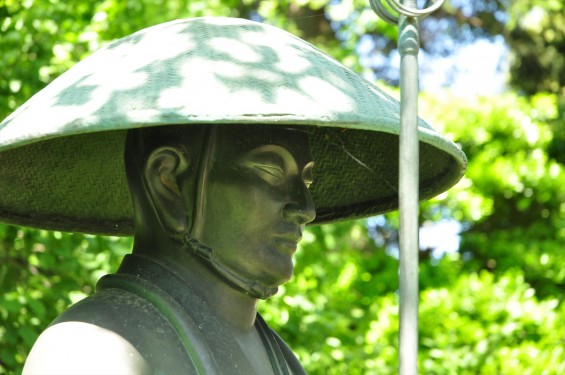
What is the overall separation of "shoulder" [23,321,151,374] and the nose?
58 centimetres

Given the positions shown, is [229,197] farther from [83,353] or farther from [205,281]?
[83,353]

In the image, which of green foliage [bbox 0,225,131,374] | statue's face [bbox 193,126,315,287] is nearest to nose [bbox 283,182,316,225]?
statue's face [bbox 193,126,315,287]

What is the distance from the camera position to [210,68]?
2971 mm

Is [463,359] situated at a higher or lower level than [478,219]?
lower

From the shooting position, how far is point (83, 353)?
2865mm

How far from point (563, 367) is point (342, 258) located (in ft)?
6.21

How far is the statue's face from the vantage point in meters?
3.22

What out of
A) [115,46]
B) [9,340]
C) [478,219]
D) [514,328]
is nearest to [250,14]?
[478,219]

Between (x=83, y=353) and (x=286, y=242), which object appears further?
(x=286, y=242)

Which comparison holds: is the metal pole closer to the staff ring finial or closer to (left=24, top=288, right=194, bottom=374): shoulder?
the staff ring finial

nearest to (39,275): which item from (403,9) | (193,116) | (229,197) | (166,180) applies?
(166,180)

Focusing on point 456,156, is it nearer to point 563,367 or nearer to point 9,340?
point 9,340

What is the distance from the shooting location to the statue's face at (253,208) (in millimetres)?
3225

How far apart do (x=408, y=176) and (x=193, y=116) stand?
50 cm
